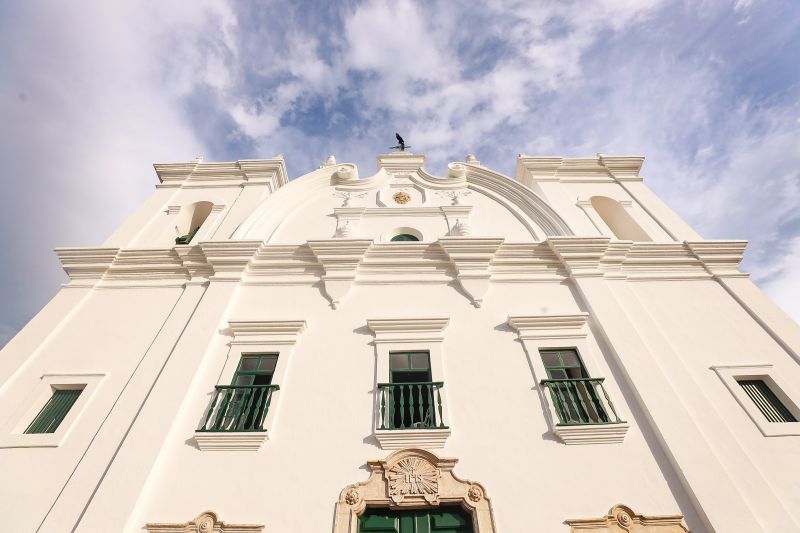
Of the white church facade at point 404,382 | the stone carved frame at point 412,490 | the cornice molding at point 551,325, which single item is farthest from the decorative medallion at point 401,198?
the stone carved frame at point 412,490

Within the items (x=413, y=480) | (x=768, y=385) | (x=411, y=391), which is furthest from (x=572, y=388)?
(x=768, y=385)

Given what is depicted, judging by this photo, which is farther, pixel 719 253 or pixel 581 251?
pixel 719 253

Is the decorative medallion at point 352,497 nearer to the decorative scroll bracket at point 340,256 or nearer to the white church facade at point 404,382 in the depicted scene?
the white church facade at point 404,382

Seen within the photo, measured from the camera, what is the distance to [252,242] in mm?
9594

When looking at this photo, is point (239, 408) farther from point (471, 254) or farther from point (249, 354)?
point (471, 254)

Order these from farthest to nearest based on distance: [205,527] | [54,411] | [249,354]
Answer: [249,354] < [54,411] < [205,527]

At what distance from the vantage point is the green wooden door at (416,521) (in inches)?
224

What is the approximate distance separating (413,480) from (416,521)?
1.74ft

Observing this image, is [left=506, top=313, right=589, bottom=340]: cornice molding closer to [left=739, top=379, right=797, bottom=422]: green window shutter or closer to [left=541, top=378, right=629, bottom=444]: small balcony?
[left=541, top=378, right=629, bottom=444]: small balcony

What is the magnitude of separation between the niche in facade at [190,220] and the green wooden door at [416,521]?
9.24 meters

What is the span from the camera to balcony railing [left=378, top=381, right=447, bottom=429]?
22.1 ft

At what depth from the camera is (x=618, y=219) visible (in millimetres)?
12430

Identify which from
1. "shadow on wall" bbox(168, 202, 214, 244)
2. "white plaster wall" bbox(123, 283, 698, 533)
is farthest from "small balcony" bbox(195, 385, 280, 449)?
"shadow on wall" bbox(168, 202, 214, 244)

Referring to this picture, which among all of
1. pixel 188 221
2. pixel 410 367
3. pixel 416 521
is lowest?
pixel 416 521
